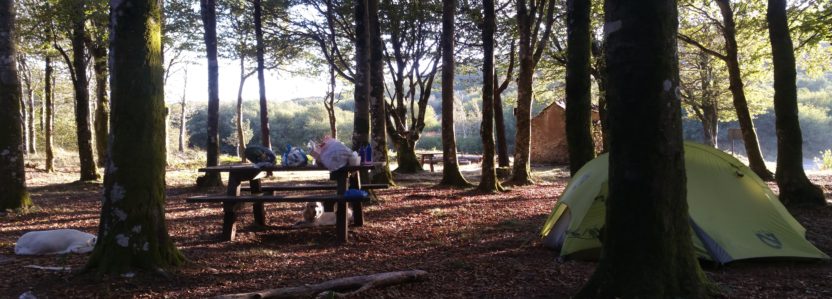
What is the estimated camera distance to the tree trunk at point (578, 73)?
7.20m

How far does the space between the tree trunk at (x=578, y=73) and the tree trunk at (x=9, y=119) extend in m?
8.42

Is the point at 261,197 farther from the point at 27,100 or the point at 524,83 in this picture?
the point at 27,100

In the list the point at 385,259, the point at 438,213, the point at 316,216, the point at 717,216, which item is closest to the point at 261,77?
the point at 438,213

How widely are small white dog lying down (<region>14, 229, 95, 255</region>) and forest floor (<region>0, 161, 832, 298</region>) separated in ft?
0.55

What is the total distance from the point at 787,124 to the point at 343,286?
7.73 m

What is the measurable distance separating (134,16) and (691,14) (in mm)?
20939

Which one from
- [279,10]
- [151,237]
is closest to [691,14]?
[279,10]

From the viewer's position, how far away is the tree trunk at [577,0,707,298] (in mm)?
3289

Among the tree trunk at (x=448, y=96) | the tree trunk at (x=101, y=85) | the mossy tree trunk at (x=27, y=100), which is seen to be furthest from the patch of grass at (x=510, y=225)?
the mossy tree trunk at (x=27, y=100)

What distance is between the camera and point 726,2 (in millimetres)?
13414

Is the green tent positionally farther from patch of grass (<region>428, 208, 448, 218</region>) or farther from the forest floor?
patch of grass (<region>428, 208, 448, 218</region>)

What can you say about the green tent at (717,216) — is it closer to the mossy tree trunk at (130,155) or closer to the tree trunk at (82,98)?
the mossy tree trunk at (130,155)

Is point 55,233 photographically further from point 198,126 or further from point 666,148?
point 198,126

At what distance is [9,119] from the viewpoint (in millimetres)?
8617
